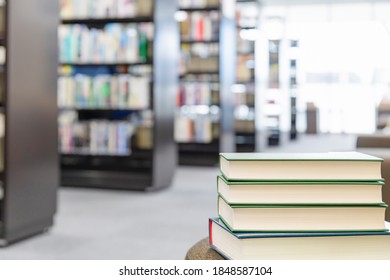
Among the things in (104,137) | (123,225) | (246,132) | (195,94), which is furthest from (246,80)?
(123,225)

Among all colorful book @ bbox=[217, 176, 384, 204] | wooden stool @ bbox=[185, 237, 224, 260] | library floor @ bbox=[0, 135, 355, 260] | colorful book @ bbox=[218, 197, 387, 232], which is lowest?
library floor @ bbox=[0, 135, 355, 260]

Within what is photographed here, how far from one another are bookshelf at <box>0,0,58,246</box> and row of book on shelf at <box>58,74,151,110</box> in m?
1.63

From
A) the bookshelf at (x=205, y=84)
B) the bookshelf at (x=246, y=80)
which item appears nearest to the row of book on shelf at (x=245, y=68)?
the bookshelf at (x=246, y=80)

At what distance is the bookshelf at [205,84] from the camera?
6.79 metres

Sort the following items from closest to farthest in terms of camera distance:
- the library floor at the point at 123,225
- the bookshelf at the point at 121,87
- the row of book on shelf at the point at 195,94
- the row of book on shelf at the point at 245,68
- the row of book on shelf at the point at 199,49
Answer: the library floor at the point at 123,225, the bookshelf at the point at 121,87, the row of book on shelf at the point at 195,94, the row of book on shelf at the point at 199,49, the row of book on shelf at the point at 245,68

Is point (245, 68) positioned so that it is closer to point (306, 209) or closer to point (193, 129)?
point (193, 129)

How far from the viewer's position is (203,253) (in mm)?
938

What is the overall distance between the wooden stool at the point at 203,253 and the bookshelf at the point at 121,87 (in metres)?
3.68

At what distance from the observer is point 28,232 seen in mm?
2930

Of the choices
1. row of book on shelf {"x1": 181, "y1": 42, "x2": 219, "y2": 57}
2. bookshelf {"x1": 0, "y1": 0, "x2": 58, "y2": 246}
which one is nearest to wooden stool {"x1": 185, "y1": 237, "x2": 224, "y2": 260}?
bookshelf {"x1": 0, "y1": 0, "x2": 58, "y2": 246}

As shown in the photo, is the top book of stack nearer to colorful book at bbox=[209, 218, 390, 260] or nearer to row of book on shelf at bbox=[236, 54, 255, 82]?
colorful book at bbox=[209, 218, 390, 260]

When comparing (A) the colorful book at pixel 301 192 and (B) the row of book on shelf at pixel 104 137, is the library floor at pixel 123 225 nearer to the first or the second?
(B) the row of book on shelf at pixel 104 137

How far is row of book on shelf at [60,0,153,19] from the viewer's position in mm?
4832
